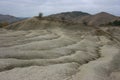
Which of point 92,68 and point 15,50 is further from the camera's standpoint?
point 15,50

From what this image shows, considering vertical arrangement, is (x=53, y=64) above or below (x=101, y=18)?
above

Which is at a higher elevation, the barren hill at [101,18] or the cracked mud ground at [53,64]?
the cracked mud ground at [53,64]

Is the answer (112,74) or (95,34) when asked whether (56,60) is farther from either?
(95,34)

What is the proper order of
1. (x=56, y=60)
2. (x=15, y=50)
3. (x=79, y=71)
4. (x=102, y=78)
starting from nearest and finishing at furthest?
(x=102, y=78)
(x=79, y=71)
(x=56, y=60)
(x=15, y=50)

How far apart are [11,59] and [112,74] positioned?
6.22m

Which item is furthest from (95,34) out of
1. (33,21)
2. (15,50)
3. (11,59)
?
(11,59)

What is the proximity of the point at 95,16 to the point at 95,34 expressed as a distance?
179 ft

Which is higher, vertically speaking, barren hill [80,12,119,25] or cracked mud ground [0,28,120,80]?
cracked mud ground [0,28,120,80]

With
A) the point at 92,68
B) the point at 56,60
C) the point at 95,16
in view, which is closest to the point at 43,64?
the point at 56,60

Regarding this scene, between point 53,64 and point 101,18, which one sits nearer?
point 53,64

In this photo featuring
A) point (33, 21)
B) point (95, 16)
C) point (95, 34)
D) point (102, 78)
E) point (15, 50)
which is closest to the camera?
point (102, 78)

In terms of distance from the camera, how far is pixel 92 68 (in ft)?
56.0

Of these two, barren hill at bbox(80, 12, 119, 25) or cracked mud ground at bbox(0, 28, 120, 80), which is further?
barren hill at bbox(80, 12, 119, 25)

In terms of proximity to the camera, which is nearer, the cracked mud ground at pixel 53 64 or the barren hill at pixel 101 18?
the cracked mud ground at pixel 53 64
